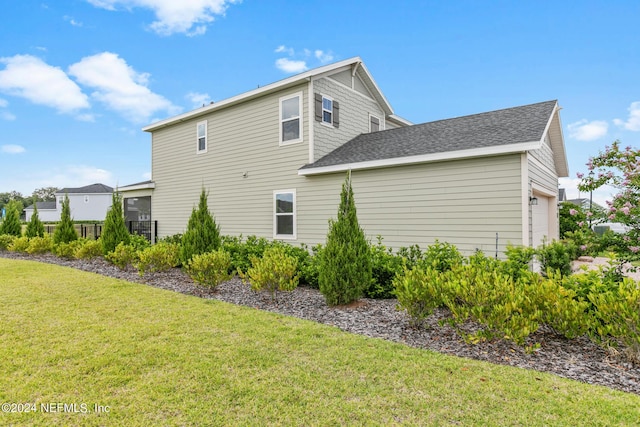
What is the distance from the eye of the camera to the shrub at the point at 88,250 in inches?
408

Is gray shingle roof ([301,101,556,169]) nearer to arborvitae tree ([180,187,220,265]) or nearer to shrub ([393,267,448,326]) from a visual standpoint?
arborvitae tree ([180,187,220,265])

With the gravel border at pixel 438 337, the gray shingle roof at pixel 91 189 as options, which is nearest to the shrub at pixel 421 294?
the gravel border at pixel 438 337

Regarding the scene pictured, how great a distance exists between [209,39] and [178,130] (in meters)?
3.71

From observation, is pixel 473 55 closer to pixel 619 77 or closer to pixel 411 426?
pixel 619 77

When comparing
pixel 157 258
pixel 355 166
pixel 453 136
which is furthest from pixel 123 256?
pixel 453 136

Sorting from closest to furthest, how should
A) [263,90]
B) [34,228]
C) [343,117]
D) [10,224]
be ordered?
[263,90], [343,117], [34,228], [10,224]

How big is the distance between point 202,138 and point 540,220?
11.7m

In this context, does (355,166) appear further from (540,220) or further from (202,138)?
(202,138)

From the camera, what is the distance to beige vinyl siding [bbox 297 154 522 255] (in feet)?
23.5

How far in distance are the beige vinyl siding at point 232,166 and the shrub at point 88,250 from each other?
10.7 ft

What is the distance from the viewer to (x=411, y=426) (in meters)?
2.35

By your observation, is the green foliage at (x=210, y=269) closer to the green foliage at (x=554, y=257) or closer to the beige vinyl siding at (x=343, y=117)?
the beige vinyl siding at (x=343, y=117)

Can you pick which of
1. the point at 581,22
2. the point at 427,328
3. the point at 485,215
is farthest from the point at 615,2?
the point at 427,328

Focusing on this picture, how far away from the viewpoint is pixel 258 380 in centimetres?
300
